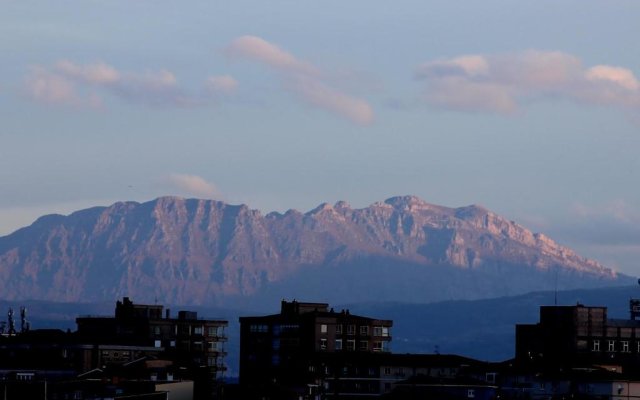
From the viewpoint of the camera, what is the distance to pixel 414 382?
176 m

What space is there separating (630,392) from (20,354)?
59.7m

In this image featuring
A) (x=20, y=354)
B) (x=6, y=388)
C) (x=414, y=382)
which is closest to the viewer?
(x=6, y=388)

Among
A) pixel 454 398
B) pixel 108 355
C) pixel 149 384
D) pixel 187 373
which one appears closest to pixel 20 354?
pixel 108 355

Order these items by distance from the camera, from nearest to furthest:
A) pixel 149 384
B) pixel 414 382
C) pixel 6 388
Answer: pixel 6 388 < pixel 149 384 < pixel 414 382

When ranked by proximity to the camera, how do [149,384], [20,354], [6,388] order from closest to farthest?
1. [6,388]
2. [149,384]
3. [20,354]

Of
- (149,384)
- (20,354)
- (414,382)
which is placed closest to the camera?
(149,384)

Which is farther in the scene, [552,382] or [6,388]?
[552,382]

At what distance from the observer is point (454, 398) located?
165125 millimetres

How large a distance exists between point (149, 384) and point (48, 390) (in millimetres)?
17217

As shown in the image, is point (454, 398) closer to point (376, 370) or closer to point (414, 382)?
point (414, 382)

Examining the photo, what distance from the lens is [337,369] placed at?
7657 inches

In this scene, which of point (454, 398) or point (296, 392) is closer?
point (454, 398)

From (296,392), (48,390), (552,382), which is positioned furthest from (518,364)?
(48,390)

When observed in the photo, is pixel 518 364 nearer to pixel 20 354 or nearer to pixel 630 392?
pixel 630 392
